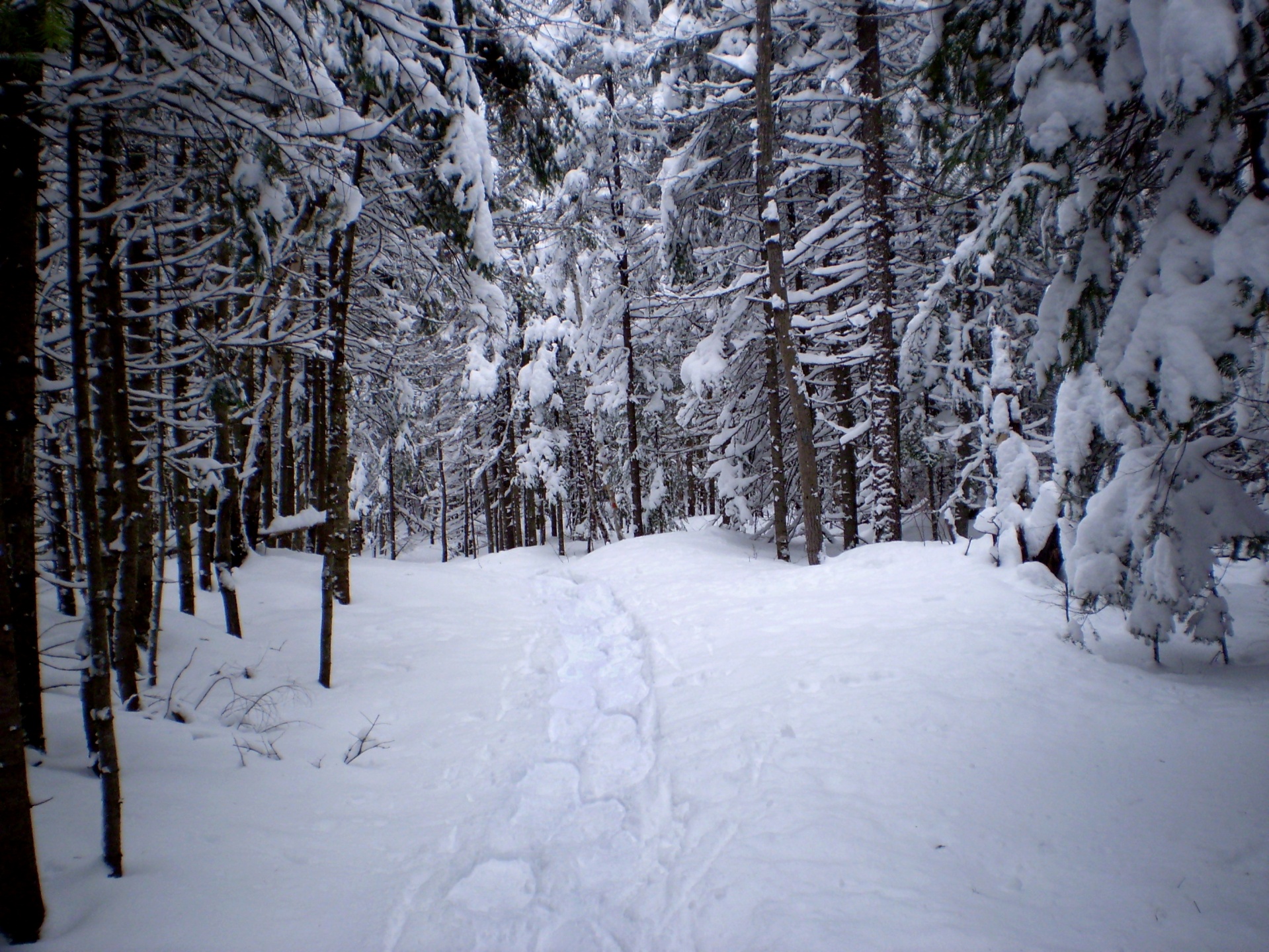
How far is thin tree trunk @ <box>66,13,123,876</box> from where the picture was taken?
9.02 ft

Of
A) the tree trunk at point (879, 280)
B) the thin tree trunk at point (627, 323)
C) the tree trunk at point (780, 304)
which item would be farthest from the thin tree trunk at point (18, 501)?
the thin tree trunk at point (627, 323)

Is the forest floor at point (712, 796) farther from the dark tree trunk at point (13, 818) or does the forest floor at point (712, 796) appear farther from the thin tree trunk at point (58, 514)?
the thin tree trunk at point (58, 514)

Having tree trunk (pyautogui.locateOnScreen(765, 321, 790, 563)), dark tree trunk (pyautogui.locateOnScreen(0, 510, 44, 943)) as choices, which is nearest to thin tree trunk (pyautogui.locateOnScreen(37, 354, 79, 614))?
dark tree trunk (pyautogui.locateOnScreen(0, 510, 44, 943))

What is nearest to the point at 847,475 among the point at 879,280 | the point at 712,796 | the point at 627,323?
the point at 879,280

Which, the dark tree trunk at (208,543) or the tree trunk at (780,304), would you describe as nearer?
the dark tree trunk at (208,543)

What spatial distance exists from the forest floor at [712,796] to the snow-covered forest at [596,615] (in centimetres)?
3

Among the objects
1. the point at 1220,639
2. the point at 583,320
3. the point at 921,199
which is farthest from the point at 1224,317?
the point at 583,320

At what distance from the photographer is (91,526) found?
2.79 meters

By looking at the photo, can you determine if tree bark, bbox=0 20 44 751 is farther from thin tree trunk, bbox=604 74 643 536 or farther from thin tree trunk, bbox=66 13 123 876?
thin tree trunk, bbox=604 74 643 536

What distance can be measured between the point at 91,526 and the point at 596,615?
7.62 meters

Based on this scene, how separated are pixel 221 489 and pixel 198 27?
5.95m

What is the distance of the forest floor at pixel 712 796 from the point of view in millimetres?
2621

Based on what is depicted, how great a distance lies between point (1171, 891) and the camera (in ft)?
8.21

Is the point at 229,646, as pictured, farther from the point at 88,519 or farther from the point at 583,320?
the point at 583,320
